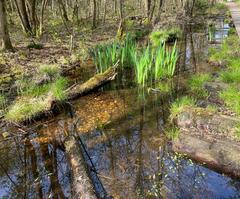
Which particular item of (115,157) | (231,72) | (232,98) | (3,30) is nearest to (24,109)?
(115,157)

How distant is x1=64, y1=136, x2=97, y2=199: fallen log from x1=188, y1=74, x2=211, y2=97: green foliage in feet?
8.09

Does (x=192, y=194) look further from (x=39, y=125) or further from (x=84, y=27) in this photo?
(x=84, y=27)

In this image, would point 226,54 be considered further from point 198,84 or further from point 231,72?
point 198,84

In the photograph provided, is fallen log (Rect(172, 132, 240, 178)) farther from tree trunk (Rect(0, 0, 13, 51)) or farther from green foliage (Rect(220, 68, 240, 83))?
tree trunk (Rect(0, 0, 13, 51))

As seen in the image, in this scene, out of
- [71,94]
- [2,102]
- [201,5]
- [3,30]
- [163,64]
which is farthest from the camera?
[201,5]

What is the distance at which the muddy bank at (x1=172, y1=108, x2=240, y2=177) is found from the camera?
11.4 ft

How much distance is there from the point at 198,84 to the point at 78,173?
3.31m

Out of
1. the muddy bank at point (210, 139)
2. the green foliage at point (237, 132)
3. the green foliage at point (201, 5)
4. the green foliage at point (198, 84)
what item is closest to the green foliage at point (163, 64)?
the green foliage at point (198, 84)

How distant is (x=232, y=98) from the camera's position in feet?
15.7

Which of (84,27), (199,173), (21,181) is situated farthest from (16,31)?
(199,173)

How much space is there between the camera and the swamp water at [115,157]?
3223mm

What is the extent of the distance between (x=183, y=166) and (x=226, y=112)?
4.33 feet

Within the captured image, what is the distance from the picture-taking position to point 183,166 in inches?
141

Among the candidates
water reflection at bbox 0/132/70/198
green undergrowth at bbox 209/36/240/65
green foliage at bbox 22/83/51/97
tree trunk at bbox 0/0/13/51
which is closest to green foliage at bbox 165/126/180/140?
water reflection at bbox 0/132/70/198
